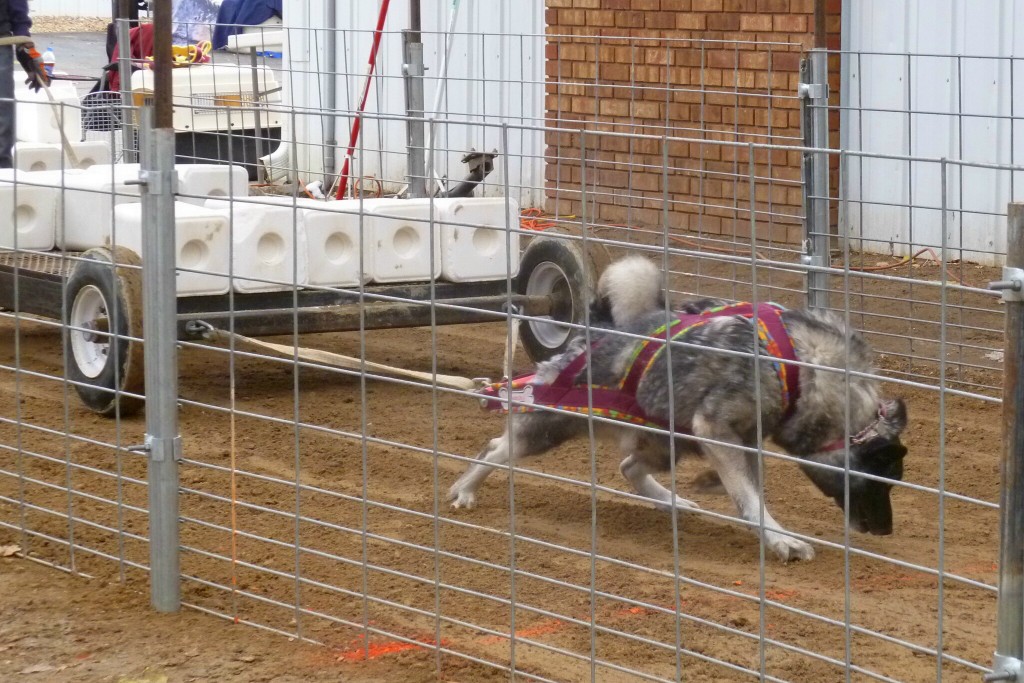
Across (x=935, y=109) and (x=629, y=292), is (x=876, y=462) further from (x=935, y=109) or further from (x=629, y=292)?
(x=935, y=109)

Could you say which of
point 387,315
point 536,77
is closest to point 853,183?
point 536,77

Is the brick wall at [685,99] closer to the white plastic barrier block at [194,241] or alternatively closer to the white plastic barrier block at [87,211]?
the white plastic barrier block at [87,211]

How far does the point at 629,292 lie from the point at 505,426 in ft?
4.88

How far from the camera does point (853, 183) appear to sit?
9.95 m

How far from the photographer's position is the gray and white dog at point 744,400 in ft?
14.5

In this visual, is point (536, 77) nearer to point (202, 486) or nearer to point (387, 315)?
point (387, 315)

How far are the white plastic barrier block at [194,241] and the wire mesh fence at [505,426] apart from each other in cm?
2

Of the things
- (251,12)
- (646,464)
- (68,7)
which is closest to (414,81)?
(646,464)

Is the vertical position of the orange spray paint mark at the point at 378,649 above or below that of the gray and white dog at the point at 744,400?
below

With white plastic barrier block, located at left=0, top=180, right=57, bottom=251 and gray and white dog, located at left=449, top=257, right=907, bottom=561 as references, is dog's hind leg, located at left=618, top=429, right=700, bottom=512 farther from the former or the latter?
white plastic barrier block, located at left=0, top=180, right=57, bottom=251

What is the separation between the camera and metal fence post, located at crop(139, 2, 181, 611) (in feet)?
12.6

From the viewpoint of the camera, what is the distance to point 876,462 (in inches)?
173

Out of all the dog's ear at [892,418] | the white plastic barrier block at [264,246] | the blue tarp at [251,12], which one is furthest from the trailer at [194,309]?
the blue tarp at [251,12]

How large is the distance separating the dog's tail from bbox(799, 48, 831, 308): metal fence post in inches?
91.2
